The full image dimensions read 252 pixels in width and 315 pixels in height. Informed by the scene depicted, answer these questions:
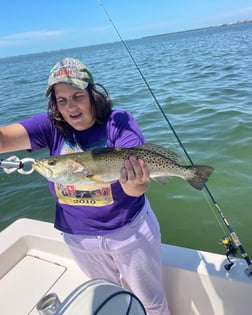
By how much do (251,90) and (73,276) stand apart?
8.84 m

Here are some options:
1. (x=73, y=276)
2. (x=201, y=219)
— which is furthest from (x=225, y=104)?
(x=73, y=276)

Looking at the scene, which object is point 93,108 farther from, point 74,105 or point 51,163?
point 51,163

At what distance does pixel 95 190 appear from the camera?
2168 millimetres

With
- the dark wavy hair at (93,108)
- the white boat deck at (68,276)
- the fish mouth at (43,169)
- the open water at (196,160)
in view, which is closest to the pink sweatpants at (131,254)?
the white boat deck at (68,276)

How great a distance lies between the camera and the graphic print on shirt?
217cm

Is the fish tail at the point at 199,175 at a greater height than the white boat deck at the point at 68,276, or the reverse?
the fish tail at the point at 199,175

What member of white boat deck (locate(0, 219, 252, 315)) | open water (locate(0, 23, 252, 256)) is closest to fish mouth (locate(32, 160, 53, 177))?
white boat deck (locate(0, 219, 252, 315))

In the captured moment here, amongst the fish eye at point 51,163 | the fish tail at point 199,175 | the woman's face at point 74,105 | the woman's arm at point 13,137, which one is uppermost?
the woman's face at point 74,105

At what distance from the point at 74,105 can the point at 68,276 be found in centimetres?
200

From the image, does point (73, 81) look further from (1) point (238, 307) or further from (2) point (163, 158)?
(1) point (238, 307)

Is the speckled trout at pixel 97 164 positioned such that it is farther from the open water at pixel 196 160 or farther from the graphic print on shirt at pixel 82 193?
the open water at pixel 196 160

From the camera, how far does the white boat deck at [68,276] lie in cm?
252

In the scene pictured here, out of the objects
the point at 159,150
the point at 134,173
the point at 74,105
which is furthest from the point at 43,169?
the point at 159,150

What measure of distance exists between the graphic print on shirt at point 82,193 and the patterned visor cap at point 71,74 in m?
0.42
